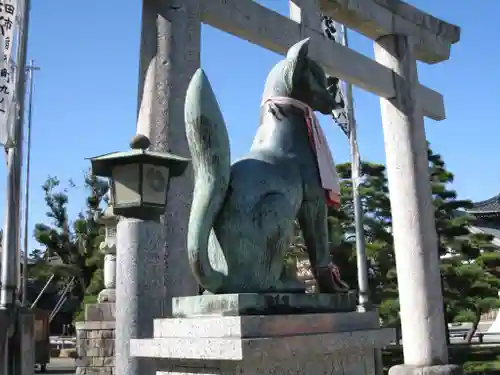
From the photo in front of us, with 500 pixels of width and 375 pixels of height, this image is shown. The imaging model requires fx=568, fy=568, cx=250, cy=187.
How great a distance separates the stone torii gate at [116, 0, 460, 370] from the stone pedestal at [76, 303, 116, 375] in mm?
4555

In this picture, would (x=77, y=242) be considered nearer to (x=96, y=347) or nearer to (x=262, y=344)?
(x=96, y=347)

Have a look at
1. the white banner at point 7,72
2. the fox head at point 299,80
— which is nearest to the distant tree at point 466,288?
the white banner at point 7,72

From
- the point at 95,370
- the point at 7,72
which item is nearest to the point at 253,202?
the point at 7,72

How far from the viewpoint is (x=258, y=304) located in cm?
235

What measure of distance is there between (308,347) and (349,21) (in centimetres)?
699

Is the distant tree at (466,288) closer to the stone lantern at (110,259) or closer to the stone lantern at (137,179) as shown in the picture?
the stone lantern at (110,259)

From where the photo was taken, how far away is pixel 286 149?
2852 mm

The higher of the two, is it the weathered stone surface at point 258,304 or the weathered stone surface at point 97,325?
the weathered stone surface at point 258,304

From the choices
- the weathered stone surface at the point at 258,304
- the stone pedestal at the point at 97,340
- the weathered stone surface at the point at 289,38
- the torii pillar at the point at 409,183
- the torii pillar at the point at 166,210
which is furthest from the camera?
the stone pedestal at the point at 97,340

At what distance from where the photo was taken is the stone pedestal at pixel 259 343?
2170 millimetres

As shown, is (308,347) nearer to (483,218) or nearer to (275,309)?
(275,309)

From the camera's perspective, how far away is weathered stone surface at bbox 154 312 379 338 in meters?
2.19

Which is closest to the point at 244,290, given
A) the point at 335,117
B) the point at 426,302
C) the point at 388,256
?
the point at 426,302

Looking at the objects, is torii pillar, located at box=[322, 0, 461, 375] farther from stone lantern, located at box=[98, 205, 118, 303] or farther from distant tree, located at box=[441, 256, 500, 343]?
distant tree, located at box=[441, 256, 500, 343]
